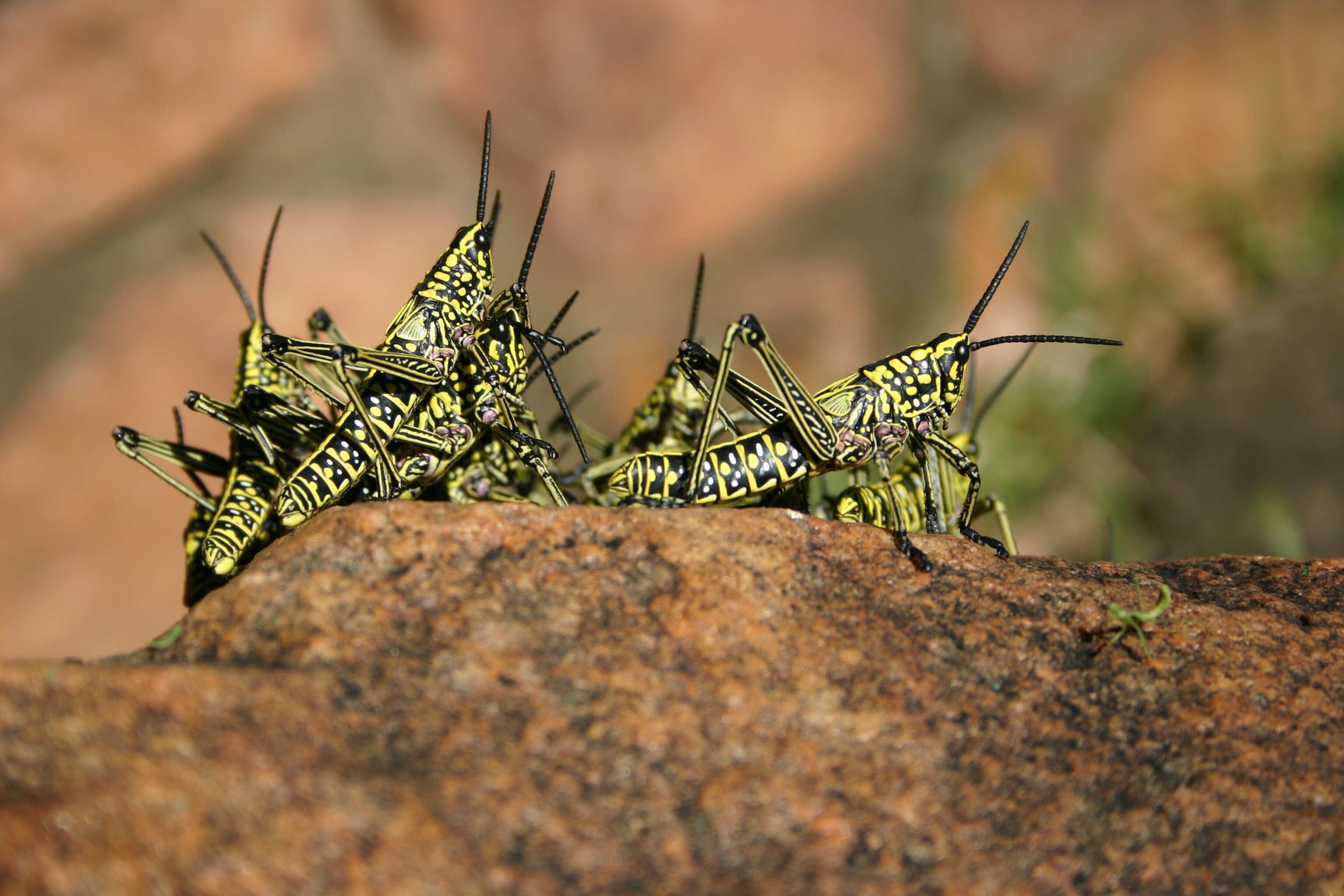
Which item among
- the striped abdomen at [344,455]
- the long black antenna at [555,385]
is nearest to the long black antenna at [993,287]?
the long black antenna at [555,385]

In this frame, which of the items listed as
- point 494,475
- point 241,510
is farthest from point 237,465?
point 494,475

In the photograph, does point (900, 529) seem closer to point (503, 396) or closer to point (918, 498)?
point (918, 498)

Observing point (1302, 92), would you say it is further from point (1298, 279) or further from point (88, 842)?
point (88, 842)

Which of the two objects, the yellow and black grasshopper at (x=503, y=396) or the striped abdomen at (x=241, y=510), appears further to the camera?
the yellow and black grasshopper at (x=503, y=396)

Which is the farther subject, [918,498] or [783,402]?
[918,498]

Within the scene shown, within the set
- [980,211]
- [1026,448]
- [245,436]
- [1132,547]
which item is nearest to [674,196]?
[980,211]

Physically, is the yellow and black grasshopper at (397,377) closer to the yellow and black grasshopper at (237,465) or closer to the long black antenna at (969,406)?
the yellow and black grasshopper at (237,465)

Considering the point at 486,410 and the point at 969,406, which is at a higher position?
the point at 969,406
